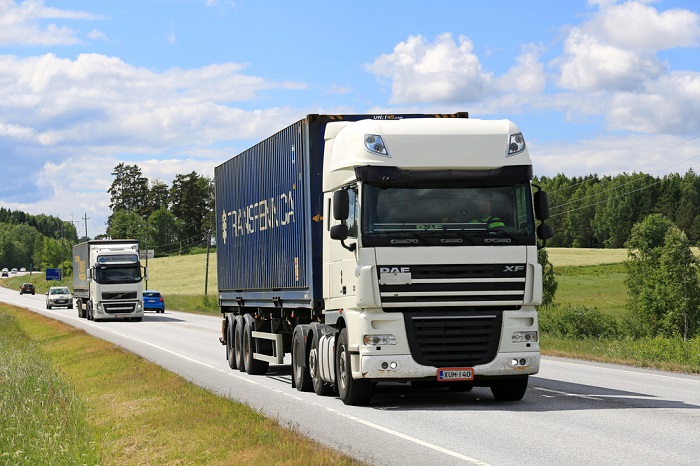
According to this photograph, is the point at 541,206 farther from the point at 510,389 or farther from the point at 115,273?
the point at 115,273

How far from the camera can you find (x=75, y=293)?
6369 centimetres

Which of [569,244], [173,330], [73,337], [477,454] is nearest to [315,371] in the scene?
[477,454]

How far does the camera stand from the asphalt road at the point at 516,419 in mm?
10602

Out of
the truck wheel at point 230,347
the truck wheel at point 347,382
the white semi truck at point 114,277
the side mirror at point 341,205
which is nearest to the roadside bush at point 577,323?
the white semi truck at point 114,277

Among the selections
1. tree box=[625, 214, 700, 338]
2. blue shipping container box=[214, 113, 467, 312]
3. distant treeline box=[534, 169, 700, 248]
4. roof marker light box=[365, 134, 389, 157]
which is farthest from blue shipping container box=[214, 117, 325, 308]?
distant treeline box=[534, 169, 700, 248]

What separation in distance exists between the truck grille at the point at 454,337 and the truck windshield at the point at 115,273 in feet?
132

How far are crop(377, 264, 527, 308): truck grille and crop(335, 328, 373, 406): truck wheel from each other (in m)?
1.21

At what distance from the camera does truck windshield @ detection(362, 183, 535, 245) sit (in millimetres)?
14336

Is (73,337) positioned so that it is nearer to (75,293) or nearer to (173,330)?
(173,330)

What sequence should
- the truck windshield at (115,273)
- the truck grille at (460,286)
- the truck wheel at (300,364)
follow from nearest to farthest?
the truck grille at (460,286) → the truck wheel at (300,364) → the truck windshield at (115,273)

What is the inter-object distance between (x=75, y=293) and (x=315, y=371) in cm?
4905

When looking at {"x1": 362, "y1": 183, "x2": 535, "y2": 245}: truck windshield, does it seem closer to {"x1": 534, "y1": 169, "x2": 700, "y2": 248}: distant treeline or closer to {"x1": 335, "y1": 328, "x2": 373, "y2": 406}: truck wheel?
{"x1": 335, "y1": 328, "x2": 373, "y2": 406}: truck wheel

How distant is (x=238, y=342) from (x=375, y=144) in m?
9.46

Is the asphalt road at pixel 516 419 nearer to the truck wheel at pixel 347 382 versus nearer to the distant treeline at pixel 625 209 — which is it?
the truck wheel at pixel 347 382
